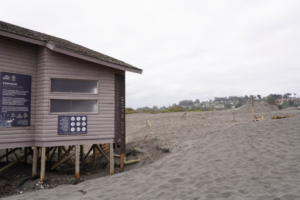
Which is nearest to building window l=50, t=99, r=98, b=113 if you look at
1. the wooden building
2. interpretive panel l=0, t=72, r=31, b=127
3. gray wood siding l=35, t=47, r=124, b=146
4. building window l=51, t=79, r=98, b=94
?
the wooden building

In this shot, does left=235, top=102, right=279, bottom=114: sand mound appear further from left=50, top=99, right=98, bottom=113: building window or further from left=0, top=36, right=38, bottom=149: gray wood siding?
left=0, top=36, right=38, bottom=149: gray wood siding

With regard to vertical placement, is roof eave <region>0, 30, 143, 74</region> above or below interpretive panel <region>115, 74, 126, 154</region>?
above

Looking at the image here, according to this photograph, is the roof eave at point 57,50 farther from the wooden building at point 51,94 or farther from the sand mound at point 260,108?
the sand mound at point 260,108

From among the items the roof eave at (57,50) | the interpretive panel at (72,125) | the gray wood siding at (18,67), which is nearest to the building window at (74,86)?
the gray wood siding at (18,67)

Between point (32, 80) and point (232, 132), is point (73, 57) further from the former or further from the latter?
point (232, 132)

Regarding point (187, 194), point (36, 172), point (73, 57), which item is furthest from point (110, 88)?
point (187, 194)

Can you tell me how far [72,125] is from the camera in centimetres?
934

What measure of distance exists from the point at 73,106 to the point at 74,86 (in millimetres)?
872

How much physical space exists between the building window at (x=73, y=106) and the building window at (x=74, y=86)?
0.45m

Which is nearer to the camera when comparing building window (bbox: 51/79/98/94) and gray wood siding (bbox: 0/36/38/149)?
gray wood siding (bbox: 0/36/38/149)

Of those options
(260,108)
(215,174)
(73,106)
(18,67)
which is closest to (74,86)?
(73,106)

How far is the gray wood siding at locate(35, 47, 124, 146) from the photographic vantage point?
895cm

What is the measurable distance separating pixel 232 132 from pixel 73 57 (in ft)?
34.9

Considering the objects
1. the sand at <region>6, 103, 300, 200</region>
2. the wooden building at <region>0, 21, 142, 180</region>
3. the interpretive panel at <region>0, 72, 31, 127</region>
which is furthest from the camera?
the wooden building at <region>0, 21, 142, 180</region>
